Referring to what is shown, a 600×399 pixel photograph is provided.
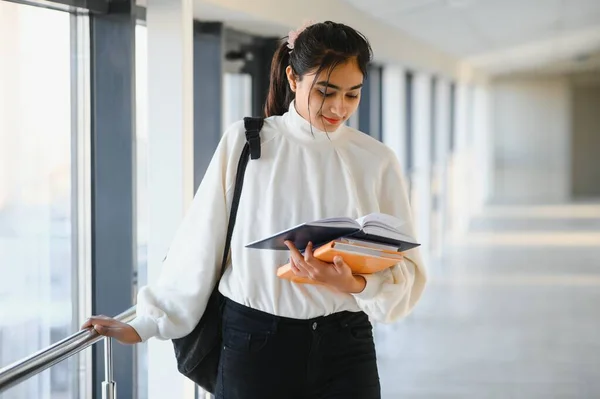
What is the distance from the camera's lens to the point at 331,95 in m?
2.07

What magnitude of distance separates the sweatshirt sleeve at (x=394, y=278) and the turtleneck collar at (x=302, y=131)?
6.1 inches

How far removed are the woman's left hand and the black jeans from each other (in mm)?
139

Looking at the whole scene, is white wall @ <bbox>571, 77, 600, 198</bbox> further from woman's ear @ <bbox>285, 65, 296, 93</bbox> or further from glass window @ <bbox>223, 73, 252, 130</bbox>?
woman's ear @ <bbox>285, 65, 296, 93</bbox>

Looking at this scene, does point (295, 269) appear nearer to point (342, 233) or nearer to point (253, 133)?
point (342, 233)

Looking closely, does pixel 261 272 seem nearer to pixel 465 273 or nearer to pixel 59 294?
pixel 59 294

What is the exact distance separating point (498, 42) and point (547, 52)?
118 inches

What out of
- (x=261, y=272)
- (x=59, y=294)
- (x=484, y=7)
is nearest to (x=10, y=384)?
(x=261, y=272)

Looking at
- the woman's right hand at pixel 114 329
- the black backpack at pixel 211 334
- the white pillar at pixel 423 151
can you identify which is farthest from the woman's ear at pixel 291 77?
the white pillar at pixel 423 151

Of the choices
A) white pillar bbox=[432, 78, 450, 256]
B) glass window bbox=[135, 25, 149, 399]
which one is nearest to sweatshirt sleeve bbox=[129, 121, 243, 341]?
glass window bbox=[135, 25, 149, 399]

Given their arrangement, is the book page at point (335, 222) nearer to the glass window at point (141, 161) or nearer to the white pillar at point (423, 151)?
the glass window at point (141, 161)

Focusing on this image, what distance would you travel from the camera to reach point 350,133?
2203 mm

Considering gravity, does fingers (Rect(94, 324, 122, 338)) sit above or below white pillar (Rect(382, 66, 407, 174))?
below

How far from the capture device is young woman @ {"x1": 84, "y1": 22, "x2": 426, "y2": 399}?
2.05 m

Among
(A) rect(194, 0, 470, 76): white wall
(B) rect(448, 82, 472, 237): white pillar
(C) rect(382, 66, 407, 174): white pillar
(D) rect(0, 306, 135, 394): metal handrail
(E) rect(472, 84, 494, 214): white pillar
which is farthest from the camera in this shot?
(E) rect(472, 84, 494, 214): white pillar
